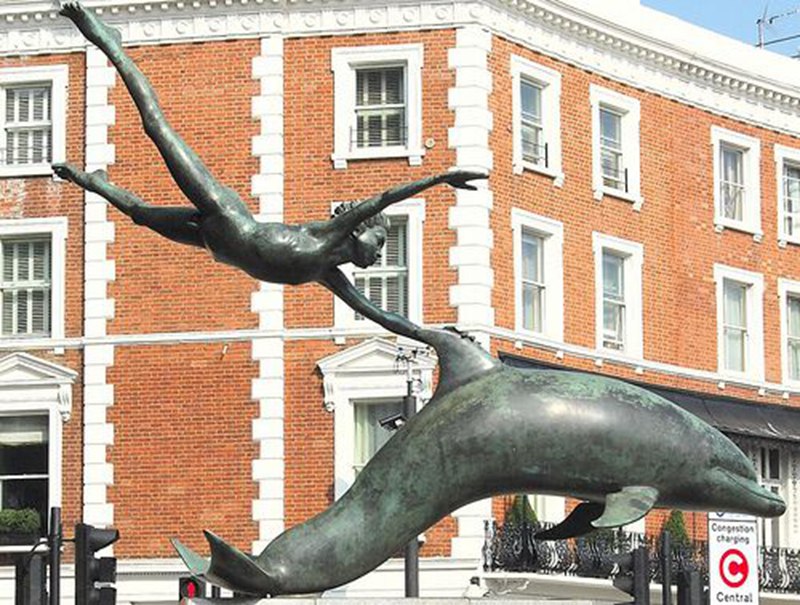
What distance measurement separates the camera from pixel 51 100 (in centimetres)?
4400

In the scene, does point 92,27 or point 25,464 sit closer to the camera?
point 92,27

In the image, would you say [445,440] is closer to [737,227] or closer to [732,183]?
[737,227]

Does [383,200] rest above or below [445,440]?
above

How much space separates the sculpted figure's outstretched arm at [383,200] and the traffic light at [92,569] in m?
6.56

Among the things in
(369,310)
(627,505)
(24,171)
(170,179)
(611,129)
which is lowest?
(627,505)

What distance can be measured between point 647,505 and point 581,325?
2905 cm

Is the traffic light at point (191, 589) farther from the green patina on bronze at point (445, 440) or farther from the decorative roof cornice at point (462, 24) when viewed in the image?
the decorative roof cornice at point (462, 24)

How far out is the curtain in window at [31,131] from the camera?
4381 centimetres

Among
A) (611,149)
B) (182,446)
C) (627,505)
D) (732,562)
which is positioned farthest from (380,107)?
(627,505)

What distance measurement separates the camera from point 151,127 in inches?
643

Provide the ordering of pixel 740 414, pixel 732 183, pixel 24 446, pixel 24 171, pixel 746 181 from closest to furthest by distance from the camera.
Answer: pixel 24 446, pixel 24 171, pixel 740 414, pixel 732 183, pixel 746 181

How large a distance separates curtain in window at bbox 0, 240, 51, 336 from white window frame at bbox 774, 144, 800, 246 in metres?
15.5

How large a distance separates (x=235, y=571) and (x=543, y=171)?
29.2m

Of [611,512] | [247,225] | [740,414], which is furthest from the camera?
[740,414]
